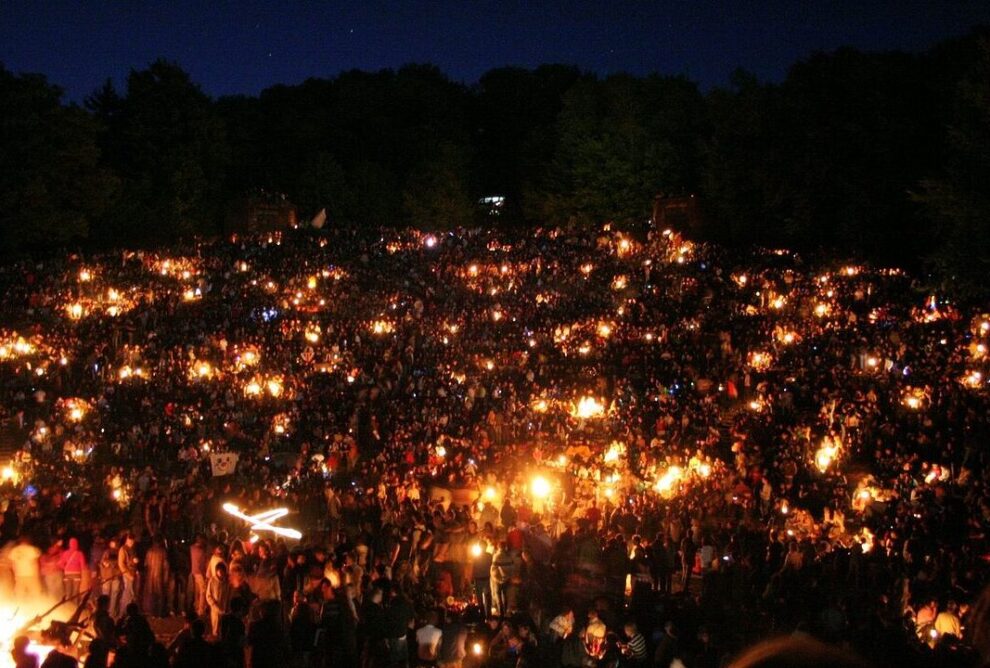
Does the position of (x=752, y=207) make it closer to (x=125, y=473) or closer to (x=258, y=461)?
(x=258, y=461)

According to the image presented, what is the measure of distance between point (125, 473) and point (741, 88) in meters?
34.9

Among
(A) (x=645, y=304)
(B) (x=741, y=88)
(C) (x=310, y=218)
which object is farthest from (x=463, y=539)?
(C) (x=310, y=218)

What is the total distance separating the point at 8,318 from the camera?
80.8 feet

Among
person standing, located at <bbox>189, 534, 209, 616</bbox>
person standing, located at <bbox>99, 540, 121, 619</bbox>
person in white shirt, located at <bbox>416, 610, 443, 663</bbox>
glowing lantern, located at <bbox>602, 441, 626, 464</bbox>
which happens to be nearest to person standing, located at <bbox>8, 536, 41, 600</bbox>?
person standing, located at <bbox>99, 540, 121, 619</bbox>

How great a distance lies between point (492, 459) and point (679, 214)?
2808 cm

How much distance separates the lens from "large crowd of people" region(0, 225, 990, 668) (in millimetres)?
8156

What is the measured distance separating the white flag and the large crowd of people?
5cm

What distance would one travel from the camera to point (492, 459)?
16594 mm

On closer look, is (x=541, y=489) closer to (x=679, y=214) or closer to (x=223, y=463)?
(x=223, y=463)

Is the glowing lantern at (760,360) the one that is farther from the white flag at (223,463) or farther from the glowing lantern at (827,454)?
the white flag at (223,463)

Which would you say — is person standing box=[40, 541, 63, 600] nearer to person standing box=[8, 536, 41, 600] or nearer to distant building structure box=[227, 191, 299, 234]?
person standing box=[8, 536, 41, 600]

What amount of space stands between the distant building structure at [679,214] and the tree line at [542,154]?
62 centimetres

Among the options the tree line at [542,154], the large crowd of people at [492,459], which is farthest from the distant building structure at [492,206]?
the large crowd of people at [492,459]

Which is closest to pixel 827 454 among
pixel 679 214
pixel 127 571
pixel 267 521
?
pixel 267 521
